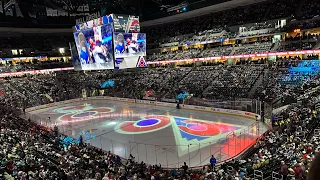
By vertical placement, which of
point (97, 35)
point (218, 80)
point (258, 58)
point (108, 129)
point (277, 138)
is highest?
point (97, 35)

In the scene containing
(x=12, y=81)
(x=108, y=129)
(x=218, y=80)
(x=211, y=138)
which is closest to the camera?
(x=211, y=138)

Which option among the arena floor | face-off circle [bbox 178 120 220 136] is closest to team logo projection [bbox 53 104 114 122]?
the arena floor

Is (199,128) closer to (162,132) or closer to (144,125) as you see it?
(162,132)

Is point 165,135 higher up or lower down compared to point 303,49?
lower down

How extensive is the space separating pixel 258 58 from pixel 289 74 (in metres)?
11.7

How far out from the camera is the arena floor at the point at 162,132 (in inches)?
705

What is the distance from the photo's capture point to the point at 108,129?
26.0 m

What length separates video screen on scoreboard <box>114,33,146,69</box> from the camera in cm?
3046

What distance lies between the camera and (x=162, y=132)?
23844 millimetres

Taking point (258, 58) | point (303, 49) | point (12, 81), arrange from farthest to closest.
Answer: point (12, 81) < point (258, 58) < point (303, 49)

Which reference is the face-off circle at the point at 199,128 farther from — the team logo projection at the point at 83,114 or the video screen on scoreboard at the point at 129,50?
the team logo projection at the point at 83,114

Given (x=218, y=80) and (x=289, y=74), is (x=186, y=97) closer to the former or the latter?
(x=218, y=80)

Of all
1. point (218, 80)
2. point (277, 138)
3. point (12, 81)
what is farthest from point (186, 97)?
point (12, 81)

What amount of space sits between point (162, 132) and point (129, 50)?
1315 centimetres
